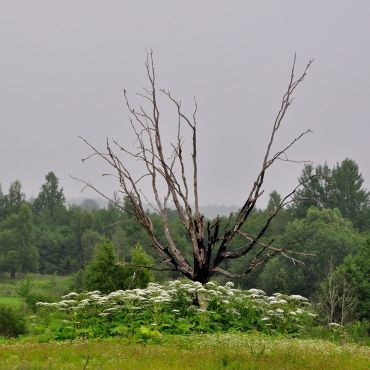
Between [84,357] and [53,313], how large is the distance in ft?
17.5

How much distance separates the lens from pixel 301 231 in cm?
7506

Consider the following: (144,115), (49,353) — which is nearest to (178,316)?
Answer: (49,353)

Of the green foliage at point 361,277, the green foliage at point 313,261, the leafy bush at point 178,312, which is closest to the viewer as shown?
the leafy bush at point 178,312

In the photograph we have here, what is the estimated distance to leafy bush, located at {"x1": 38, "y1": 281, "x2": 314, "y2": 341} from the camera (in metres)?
14.1

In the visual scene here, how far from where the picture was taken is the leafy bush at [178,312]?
14.1 meters

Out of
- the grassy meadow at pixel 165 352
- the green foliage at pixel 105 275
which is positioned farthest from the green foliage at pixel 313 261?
the grassy meadow at pixel 165 352

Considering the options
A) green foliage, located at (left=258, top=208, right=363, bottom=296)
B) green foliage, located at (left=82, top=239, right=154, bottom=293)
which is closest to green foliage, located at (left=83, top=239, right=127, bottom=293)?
green foliage, located at (left=82, top=239, right=154, bottom=293)

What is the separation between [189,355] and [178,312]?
479 cm

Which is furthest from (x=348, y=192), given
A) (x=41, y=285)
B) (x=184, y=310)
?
(x=184, y=310)

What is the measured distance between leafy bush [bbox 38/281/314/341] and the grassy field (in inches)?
65.8

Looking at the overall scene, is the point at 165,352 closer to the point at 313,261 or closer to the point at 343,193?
the point at 313,261

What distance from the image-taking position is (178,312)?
15281 mm

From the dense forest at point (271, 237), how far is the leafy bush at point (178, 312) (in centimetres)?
2540

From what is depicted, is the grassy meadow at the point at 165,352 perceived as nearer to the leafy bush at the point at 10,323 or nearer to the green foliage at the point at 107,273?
the green foliage at the point at 107,273
